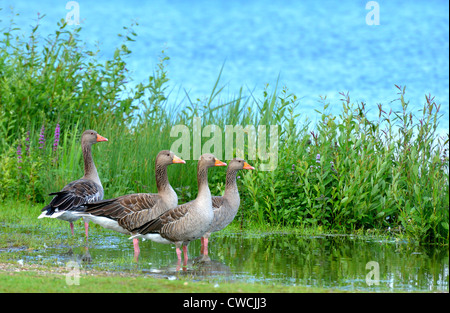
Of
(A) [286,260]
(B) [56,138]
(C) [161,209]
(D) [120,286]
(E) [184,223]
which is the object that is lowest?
(D) [120,286]

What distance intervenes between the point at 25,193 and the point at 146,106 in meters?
5.16

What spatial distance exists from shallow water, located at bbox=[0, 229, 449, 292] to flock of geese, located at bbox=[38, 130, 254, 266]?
1.58 feet

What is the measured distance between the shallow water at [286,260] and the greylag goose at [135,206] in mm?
613

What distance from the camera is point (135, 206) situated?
12.2 m

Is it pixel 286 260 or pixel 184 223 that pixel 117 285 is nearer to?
pixel 184 223

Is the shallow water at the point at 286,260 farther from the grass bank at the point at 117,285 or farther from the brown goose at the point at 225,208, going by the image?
the grass bank at the point at 117,285

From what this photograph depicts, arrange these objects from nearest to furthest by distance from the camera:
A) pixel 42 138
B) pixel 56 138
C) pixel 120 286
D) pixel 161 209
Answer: pixel 120 286 → pixel 161 209 → pixel 56 138 → pixel 42 138

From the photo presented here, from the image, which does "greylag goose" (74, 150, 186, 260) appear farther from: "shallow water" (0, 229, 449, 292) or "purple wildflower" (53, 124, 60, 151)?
"purple wildflower" (53, 124, 60, 151)

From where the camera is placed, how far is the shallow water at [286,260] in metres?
9.76

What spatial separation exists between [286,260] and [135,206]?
3165mm

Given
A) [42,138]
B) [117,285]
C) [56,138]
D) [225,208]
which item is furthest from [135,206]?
[42,138]

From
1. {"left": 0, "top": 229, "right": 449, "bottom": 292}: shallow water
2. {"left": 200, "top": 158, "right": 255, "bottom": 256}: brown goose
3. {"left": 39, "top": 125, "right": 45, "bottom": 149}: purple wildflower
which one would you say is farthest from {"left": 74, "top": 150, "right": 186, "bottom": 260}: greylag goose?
{"left": 39, "top": 125, "right": 45, "bottom": 149}: purple wildflower

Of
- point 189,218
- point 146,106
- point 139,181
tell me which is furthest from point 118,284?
point 146,106
